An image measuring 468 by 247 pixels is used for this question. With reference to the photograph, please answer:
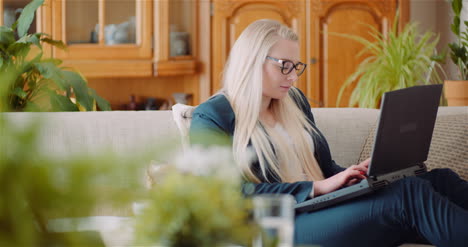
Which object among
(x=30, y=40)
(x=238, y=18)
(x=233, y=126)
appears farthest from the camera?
(x=238, y=18)

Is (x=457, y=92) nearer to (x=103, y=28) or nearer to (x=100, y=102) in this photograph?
(x=100, y=102)

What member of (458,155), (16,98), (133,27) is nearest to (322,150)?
(458,155)

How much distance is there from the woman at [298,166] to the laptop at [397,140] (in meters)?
0.03

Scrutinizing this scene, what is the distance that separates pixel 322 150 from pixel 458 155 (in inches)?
17.9

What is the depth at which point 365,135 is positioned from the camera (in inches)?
97.3

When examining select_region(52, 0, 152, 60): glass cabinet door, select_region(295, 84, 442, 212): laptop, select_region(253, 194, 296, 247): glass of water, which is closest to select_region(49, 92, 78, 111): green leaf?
select_region(295, 84, 442, 212): laptop

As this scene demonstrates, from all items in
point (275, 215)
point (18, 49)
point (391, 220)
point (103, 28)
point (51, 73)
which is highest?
point (103, 28)

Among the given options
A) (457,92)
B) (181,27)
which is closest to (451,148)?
(457,92)

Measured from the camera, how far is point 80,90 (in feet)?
9.11

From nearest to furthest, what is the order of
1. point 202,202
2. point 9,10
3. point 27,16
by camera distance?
point 202,202, point 27,16, point 9,10

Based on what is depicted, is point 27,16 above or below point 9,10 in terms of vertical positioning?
below

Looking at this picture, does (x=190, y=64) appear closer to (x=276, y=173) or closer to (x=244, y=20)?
(x=244, y=20)

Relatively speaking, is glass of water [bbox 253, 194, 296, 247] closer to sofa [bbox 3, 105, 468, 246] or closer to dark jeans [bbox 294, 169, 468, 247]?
dark jeans [bbox 294, 169, 468, 247]

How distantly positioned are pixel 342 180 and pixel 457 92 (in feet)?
4.52
